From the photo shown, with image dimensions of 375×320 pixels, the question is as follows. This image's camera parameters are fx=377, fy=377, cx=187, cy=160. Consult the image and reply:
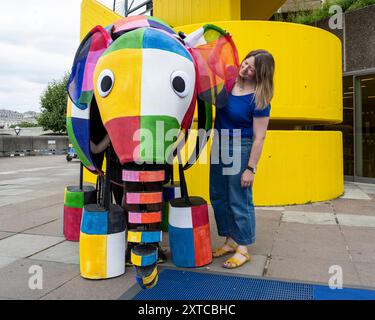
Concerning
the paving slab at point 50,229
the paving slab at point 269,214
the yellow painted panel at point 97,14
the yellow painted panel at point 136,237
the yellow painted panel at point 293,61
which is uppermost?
the yellow painted panel at point 97,14

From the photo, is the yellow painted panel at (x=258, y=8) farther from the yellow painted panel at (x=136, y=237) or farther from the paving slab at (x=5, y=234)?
the yellow painted panel at (x=136, y=237)

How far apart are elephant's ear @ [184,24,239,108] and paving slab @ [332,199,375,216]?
356 centimetres

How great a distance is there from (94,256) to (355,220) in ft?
12.3

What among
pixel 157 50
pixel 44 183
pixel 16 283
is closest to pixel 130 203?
pixel 157 50

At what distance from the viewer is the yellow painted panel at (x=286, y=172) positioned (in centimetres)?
603

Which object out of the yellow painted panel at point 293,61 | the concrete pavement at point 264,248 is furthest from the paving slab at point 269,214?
the yellow painted panel at point 293,61

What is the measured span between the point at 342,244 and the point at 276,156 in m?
2.19

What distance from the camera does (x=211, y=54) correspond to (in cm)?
312

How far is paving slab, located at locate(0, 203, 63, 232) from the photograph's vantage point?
491 cm

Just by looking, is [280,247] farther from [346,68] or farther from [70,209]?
[346,68]

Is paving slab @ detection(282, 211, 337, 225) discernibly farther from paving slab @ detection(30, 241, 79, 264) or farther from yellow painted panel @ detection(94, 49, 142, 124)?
yellow painted panel @ detection(94, 49, 142, 124)

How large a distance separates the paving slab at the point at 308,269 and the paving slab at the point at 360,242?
252 millimetres

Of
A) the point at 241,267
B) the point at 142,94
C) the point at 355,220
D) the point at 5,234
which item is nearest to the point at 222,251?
the point at 241,267

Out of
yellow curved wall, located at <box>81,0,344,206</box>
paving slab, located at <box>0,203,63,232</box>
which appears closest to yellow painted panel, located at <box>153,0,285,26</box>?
yellow curved wall, located at <box>81,0,344,206</box>
